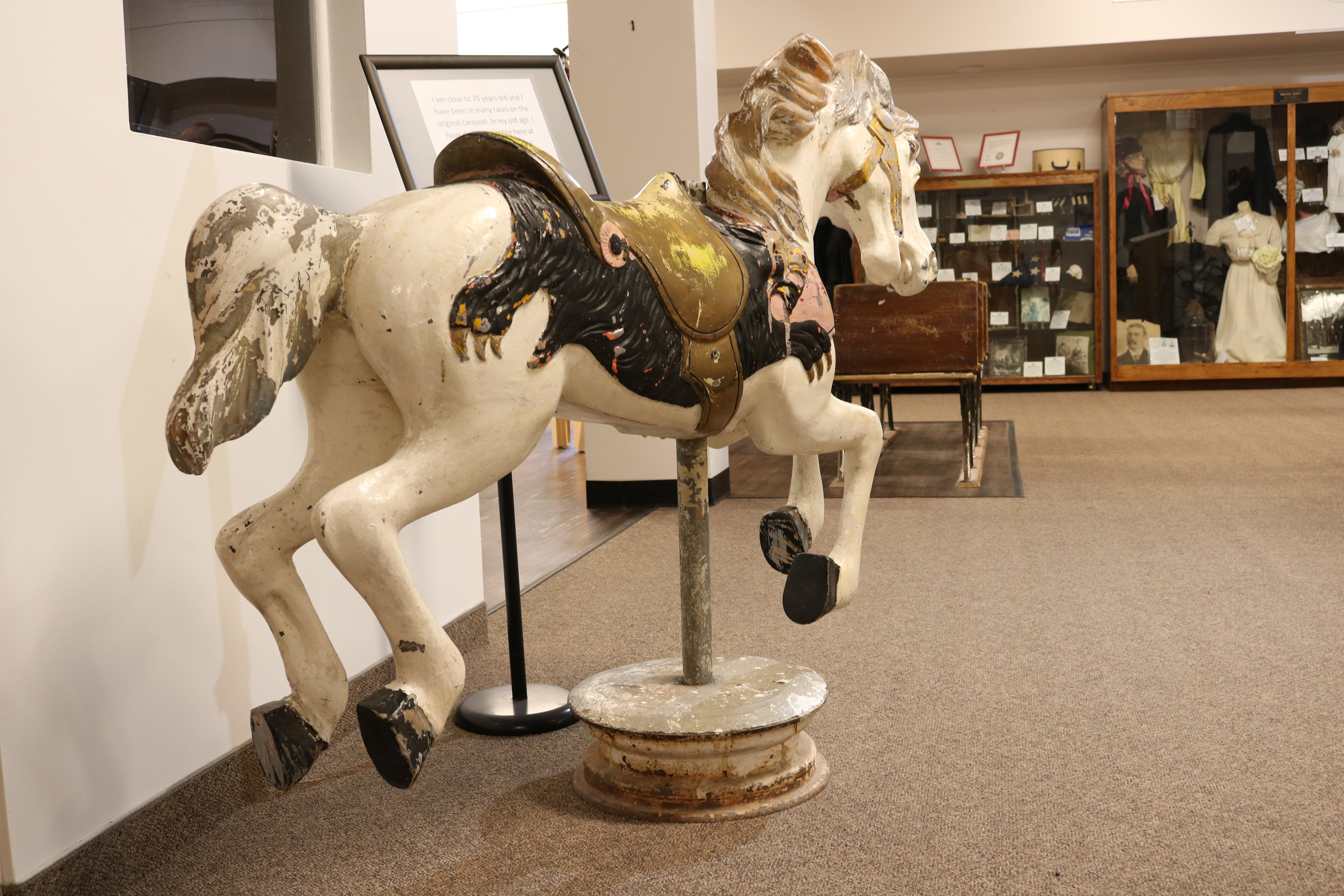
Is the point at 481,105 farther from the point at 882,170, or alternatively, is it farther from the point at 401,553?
the point at 401,553

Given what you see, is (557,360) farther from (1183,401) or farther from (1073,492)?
(1183,401)

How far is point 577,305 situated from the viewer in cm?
132

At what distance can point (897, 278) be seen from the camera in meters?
1.78

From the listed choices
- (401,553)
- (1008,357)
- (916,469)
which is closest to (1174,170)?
(1008,357)

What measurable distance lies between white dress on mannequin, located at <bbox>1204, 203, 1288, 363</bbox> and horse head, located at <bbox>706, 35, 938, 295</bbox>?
758 centimetres

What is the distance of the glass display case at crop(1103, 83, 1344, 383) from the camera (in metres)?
8.14

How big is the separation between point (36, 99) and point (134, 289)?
0.94 feet

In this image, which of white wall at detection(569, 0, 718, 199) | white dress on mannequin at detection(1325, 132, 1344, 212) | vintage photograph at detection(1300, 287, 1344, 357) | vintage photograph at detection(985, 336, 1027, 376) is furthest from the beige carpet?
white dress on mannequin at detection(1325, 132, 1344, 212)

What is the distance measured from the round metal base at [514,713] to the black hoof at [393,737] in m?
0.85

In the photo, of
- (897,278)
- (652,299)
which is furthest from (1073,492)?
(652,299)

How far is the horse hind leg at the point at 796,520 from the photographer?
1.80 metres

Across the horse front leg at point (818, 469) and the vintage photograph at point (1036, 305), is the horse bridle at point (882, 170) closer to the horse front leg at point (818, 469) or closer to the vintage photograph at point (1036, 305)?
the horse front leg at point (818, 469)

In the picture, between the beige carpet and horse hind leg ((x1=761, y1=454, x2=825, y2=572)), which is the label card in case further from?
horse hind leg ((x1=761, y1=454, x2=825, y2=572))

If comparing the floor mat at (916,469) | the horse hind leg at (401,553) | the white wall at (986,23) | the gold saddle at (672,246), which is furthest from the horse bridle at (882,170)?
the white wall at (986,23)
